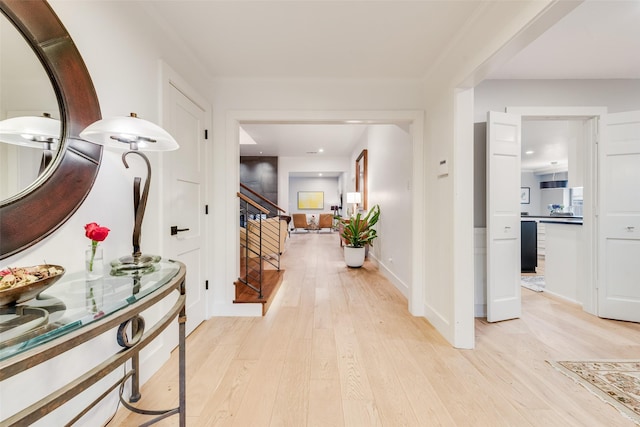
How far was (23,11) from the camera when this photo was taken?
0.98 m

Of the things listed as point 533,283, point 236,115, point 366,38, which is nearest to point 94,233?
point 236,115

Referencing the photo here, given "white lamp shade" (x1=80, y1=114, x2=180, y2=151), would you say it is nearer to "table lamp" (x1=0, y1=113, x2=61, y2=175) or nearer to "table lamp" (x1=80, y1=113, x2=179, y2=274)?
"table lamp" (x1=80, y1=113, x2=179, y2=274)

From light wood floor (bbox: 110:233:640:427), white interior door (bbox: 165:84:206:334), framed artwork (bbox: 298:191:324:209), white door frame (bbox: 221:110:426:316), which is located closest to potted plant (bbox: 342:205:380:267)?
light wood floor (bbox: 110:233:640:427)

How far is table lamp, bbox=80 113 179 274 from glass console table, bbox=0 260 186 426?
0.19m

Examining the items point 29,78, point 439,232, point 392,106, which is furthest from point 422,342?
point 29,78

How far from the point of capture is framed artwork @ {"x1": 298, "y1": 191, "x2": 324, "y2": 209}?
12656 millimetres

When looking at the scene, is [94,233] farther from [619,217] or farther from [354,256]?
[619,217]

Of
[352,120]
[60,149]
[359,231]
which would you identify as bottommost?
[359,231]

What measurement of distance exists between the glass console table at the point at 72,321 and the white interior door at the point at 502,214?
8.96 feet

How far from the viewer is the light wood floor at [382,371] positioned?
139 centimetres

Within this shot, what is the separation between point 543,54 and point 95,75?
337cm

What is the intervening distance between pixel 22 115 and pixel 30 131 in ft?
0.20

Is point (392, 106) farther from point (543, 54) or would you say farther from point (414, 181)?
point (543, 54)

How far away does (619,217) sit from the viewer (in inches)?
103
